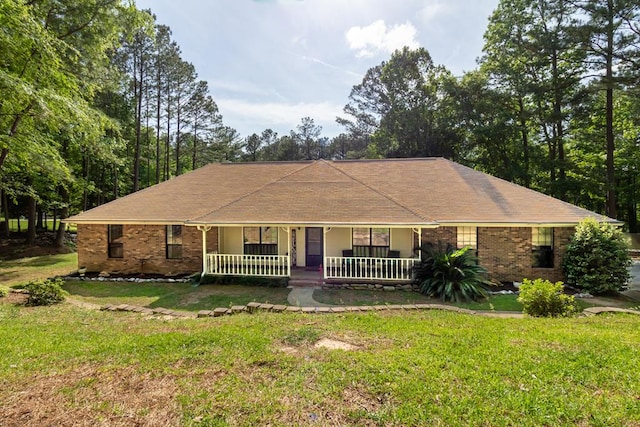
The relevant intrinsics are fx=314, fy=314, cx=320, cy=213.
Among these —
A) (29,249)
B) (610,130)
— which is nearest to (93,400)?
(29,249)

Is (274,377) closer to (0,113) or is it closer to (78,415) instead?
(78,415)

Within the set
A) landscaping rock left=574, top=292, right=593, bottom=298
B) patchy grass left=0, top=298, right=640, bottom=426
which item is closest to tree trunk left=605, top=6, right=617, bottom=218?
landscaping rock left=574, top=292, right=593, bottom=298

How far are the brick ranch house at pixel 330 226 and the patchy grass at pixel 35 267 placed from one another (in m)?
1.79

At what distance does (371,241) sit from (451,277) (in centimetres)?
347

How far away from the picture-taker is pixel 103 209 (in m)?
13.4

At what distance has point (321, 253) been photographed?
13.0 metres

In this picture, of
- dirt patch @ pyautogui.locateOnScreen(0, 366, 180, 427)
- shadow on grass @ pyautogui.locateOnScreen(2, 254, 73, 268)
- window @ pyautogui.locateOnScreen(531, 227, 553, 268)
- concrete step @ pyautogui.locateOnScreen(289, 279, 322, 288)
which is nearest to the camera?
dirt patch @ pyautogui.locateOnScreen(0, 366, 180, 427)

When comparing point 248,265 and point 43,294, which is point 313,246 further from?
point 43,294

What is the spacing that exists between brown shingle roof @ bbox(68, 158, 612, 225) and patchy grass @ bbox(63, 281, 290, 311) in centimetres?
236

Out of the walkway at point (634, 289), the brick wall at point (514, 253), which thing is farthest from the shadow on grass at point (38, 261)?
the walkway at point (634, 289)

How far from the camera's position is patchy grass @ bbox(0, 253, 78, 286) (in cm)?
1262

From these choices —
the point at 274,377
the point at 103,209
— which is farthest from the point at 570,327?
the point at 103,209

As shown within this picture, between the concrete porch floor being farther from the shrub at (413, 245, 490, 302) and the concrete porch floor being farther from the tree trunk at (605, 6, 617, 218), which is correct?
the tree trunk at (605, 6, 617, 218)

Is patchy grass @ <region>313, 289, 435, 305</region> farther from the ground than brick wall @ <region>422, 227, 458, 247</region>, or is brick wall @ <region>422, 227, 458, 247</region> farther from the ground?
brick wall @ <region>422, 227, 458, 247</region>
